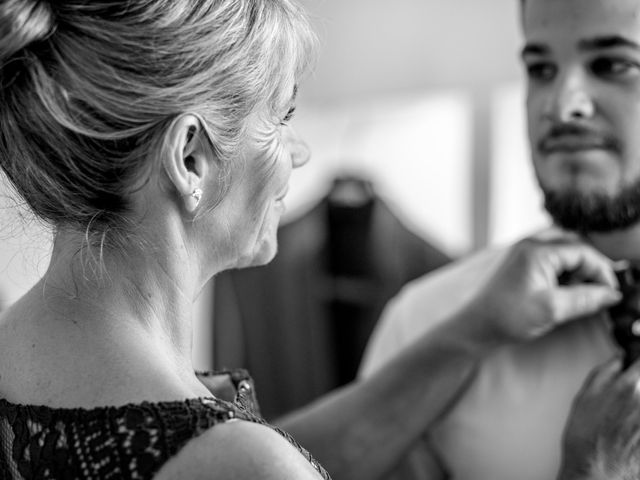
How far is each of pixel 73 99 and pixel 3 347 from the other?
0.84ft

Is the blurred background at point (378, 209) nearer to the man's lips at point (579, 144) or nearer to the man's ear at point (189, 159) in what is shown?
the man's lips at point (579, 144)

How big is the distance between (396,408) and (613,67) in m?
0.63

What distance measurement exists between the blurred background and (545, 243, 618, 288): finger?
1.09 meters

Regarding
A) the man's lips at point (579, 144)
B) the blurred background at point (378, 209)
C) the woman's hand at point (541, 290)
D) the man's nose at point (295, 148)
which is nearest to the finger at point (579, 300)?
the woman's hand at point (541, 290)

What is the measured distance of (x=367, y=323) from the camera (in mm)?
2508

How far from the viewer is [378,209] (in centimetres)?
251

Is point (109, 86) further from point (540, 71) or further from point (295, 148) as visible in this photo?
point (540, 71)

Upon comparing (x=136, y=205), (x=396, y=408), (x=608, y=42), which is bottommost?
(x=396, y=408)

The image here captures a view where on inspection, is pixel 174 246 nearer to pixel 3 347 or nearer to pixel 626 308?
pixel 3 347

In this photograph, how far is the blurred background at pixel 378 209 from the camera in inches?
98.0

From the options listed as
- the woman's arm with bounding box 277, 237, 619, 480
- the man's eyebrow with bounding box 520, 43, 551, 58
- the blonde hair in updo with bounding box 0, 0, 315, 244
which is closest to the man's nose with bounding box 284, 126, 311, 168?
the blonde hair in updo with bounding box 0, 0, 315, 244

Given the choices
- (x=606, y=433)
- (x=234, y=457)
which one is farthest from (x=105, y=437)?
(x=606, y=433)

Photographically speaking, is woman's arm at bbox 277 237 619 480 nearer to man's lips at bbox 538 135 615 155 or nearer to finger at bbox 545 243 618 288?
finger at bbox 545 243 618 288

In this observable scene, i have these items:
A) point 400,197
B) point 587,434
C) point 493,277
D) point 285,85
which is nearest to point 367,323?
point 400,197
